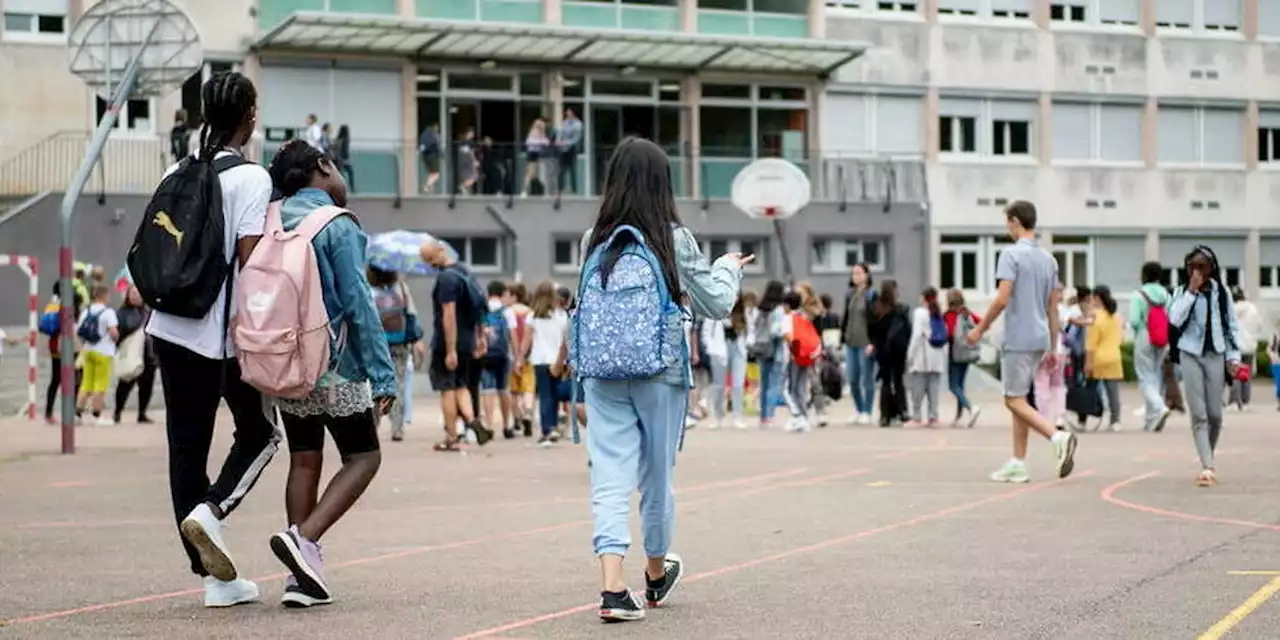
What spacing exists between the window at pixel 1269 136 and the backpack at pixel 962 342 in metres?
34.1

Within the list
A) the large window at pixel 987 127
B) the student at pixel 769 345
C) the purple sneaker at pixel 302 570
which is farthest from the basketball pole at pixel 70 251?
the large window at pixel 987 127

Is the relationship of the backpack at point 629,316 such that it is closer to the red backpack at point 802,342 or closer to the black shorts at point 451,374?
the black shorts at point 451,374

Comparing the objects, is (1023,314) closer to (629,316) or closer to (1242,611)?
(1242,611)

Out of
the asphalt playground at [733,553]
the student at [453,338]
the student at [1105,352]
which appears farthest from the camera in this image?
the student at [1105,352]

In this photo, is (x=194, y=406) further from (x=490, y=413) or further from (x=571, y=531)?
(x=490, y=413)

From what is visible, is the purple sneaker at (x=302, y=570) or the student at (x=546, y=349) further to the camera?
the student at (x=546, y=349)

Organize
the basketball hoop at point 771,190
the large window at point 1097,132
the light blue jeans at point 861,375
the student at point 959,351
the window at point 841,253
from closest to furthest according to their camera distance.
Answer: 1. the student at point 959,351
2. the light blue jeans at point 861,375
3. the basketball hoop at point 771,190
4. the window at point 841,253
5. the large window at point 1097,132

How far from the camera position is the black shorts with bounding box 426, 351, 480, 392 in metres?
21.5

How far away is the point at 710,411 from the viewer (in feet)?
107

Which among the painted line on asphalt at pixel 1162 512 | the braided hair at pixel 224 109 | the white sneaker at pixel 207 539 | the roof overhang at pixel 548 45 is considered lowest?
the painted line on asphalt at pixel 1162 512

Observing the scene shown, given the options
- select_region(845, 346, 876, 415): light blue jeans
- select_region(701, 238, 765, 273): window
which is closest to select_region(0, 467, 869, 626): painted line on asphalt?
select_region(845, 346, 876, 415): light blue jeans

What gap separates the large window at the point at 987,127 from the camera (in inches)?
2243

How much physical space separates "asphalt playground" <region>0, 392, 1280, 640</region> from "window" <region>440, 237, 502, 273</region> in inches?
1104

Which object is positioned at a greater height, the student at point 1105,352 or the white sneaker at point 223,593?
the student at point 1105,352
